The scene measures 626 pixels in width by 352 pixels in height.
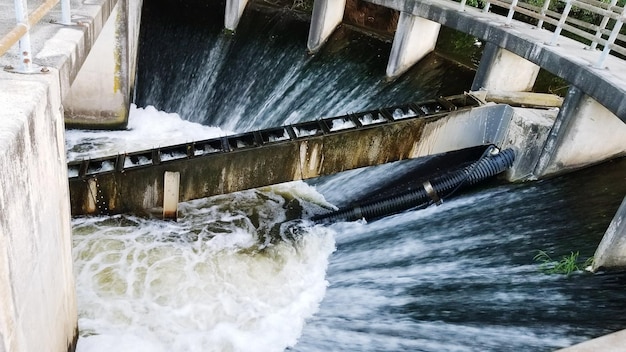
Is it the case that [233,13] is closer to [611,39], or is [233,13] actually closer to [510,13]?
[510,13]

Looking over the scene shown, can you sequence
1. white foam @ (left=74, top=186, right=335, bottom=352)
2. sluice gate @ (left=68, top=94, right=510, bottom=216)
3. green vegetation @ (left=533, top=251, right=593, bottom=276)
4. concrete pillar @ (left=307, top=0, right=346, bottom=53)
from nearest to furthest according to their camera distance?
green vegetation @ (left=533, top=251, right=593, bottom=276) < white foam @ (left=74, top=186, right=335, bottom=352) < sluice gate @ (left=68, top=94, right=510, bottom=216) < concrete pillar @ (left=307, top=0, right=346, bottom=53)

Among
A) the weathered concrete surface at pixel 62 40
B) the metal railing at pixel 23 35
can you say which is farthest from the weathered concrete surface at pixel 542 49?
the metal railing at pixel 23 35

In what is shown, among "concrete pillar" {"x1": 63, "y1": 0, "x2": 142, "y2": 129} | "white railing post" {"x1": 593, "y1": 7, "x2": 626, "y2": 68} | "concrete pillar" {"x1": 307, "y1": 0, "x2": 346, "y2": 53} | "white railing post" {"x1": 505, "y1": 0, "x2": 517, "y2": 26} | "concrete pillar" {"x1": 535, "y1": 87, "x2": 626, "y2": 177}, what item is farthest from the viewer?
"concrete pillar" {"x1": 307, "y1": 0, "x2": 346, "y2": 53}

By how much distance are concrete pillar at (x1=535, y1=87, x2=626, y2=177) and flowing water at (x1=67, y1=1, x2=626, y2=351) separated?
0.65 feet

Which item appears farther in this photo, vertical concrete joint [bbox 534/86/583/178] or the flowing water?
vertical concrete joint [bbox 534/86/583/178]

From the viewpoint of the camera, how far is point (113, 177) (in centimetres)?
655

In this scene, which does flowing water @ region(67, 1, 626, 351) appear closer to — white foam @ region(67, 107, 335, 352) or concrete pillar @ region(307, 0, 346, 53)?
white foam @ region(67, 107, 335, 352)

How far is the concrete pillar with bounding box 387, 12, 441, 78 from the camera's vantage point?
380 inches

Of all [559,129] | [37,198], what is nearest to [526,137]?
[559,129]

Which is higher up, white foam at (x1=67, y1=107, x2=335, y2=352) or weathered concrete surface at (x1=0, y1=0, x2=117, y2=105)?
weathered concrete surface at (x1=0, y1=0, x2=117, y2=105)

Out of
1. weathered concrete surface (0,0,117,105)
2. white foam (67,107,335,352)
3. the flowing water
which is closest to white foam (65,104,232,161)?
the flowing water

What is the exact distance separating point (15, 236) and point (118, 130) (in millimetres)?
7198

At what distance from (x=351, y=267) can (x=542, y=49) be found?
406 centimetres

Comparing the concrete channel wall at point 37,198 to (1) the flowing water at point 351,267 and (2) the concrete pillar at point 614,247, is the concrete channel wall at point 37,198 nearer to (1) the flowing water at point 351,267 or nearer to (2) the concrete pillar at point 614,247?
(1) the flowing water at point 351,267
